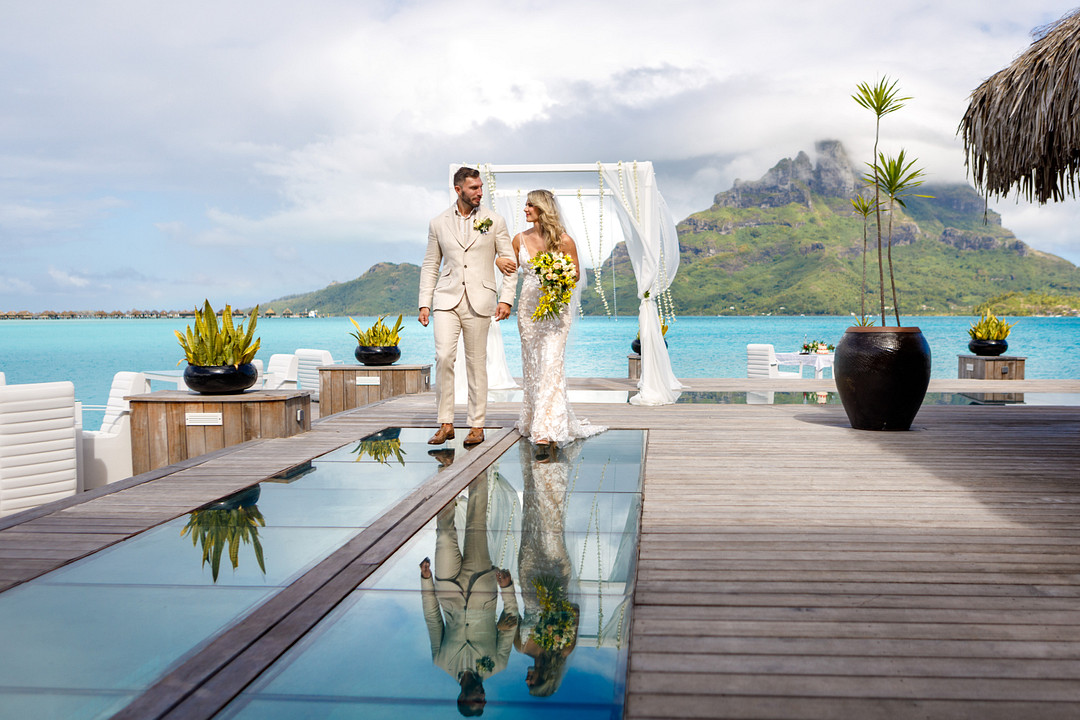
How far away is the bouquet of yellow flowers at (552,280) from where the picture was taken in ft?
17.5

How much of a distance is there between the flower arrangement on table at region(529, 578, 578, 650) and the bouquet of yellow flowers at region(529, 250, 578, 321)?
3195 millimetres

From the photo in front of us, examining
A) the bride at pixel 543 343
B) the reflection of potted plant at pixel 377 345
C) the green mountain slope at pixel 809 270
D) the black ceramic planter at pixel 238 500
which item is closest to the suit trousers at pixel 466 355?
the bride at pixel 543 343

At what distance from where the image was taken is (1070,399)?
8070mm

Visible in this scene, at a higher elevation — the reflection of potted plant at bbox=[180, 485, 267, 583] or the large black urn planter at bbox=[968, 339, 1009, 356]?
the large black urn planter at bbox=[968, 339, 1009, 356]

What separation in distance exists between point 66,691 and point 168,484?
2.39 meters

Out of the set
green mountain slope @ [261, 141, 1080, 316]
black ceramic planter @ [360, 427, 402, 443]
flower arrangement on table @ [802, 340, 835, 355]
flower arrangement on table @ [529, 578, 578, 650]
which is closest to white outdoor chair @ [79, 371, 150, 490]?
black ceramic planter @ [360, 427, 402, 443]

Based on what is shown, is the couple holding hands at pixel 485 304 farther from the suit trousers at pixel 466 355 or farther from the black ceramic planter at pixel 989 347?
the black ceramic planter at pixel 989 347

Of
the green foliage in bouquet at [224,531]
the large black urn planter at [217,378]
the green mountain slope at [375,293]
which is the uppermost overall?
the green mountain slope at [375,293]

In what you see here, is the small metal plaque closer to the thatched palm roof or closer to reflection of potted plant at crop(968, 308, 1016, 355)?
the thatched palm roof

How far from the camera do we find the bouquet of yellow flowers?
532 centimetres

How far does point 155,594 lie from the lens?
2266 millimetres

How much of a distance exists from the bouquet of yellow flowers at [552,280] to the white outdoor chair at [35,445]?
307 cm

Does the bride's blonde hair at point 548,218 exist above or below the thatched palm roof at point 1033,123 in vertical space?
below

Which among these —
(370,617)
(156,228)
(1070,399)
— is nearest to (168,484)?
(370,617)
